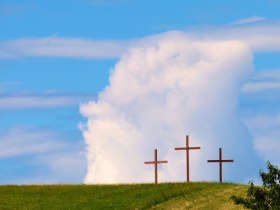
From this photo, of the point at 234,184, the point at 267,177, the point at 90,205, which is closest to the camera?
the point at 267,177

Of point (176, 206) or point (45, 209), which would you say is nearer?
point (176, 206)

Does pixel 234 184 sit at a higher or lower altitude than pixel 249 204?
higher

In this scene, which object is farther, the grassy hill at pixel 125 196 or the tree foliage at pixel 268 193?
the grassy hill at pixel 125 196

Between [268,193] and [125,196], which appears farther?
[125,196]

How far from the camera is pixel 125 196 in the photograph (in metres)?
59.3

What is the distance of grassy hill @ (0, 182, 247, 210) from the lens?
5525 centimetres

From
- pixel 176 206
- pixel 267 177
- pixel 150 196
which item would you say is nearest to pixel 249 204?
pixel 267 177

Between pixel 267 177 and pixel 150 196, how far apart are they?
2343cm

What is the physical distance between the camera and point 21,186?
227 feet

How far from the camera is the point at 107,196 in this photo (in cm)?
6066

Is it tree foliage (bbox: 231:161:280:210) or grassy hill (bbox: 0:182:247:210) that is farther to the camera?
grassy hill (bbox: 0:182:247:210)

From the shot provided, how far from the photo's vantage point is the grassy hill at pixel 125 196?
181 ft

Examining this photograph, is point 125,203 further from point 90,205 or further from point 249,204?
point 249,204

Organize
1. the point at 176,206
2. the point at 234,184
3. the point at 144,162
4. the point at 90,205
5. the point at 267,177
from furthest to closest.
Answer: the point at 144,162 → the point at 234,184 → the point at 90,205 → the point at 176,206 → the point at 267,177
